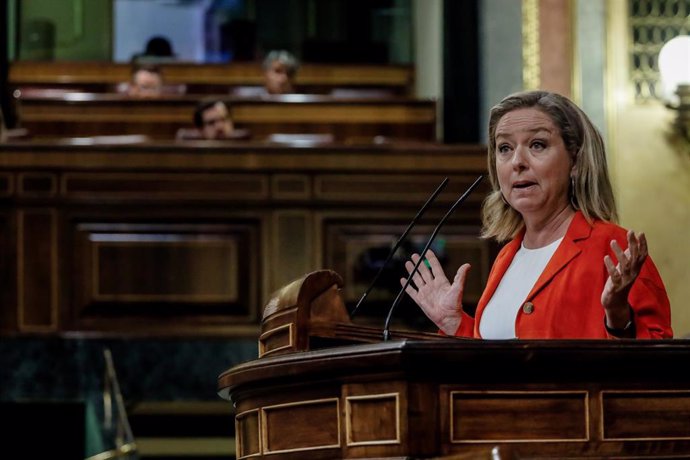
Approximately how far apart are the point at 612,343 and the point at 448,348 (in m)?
0.25

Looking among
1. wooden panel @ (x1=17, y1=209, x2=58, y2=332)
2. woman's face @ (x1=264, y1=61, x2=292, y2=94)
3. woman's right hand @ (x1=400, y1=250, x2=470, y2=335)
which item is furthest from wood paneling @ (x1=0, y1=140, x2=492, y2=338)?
woman's right hand @ (x1=400, y1=250, x2=470, y2=335)

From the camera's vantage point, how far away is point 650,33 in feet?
25.9

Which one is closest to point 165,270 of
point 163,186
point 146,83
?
point 163,186

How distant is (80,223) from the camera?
666 centimetres

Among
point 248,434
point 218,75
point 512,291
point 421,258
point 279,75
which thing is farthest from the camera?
point 218,75

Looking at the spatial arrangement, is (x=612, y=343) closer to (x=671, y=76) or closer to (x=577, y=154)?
(x=577, y=154)

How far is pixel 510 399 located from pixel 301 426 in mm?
358

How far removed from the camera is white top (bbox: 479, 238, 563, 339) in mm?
2717

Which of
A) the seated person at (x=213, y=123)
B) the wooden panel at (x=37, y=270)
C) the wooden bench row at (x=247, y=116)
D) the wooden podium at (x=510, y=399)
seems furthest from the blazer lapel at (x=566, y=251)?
the wooden bench row at (x=247, y=116)

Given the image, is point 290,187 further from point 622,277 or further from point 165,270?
point 622,277

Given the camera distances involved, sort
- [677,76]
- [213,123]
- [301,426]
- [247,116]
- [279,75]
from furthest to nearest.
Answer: [279,75] < [247,116] < [213,123] < [677,76] < [301,426]

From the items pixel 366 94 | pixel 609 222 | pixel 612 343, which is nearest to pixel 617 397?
pixel 612 343

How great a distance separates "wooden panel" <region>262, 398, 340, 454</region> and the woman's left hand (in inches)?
19.5

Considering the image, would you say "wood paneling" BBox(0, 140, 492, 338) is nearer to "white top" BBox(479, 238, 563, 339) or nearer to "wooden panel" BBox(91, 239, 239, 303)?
"wooden panel" BBox(91, 239, 239, 303)
